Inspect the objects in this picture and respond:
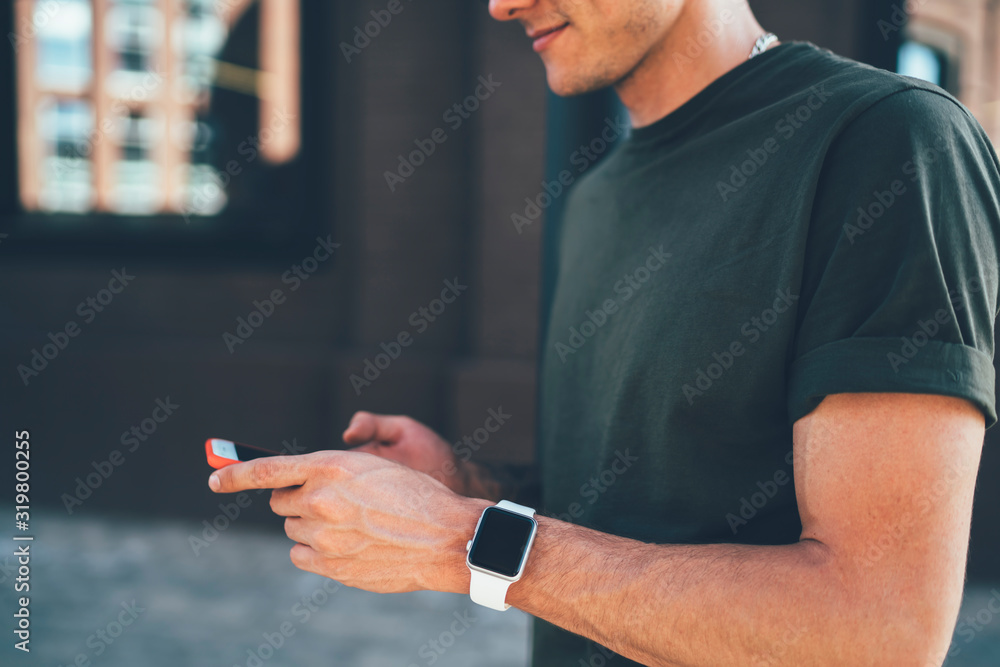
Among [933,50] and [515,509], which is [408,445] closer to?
[515,509]

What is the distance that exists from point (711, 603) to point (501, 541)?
0.32 metres

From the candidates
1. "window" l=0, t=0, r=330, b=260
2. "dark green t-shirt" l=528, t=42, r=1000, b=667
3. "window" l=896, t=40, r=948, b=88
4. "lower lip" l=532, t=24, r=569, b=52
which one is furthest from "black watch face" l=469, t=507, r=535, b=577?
"window" l=0, t=0, r=330, b=260

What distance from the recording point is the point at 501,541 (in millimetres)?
1119

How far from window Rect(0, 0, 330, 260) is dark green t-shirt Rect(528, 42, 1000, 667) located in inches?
180

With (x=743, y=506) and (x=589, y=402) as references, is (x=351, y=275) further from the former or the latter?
(x=743, y=506)

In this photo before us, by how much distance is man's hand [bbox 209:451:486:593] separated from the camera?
3.80 ft

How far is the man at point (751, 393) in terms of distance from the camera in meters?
0.91

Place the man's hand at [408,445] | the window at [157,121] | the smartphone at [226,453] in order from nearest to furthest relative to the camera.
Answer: the smartphone at [226,453] → the man's hand at [408,445] → the window at [157,121]

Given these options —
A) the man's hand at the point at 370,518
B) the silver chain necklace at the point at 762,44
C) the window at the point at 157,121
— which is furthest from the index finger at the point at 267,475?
the window at the point at 157,121

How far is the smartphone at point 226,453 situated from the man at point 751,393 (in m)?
0.06

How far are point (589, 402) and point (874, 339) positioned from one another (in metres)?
0.74

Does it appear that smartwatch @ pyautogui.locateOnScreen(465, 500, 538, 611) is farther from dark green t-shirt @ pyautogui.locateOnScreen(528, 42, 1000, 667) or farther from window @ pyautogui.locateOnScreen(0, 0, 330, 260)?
window @ pyautogui.locateOnScreen(0, 0, 330, 260)

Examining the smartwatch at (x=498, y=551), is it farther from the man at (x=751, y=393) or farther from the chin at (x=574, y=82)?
the chin at (x=574, y=82)

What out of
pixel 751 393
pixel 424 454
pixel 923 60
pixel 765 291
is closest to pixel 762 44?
pixel 765 291
